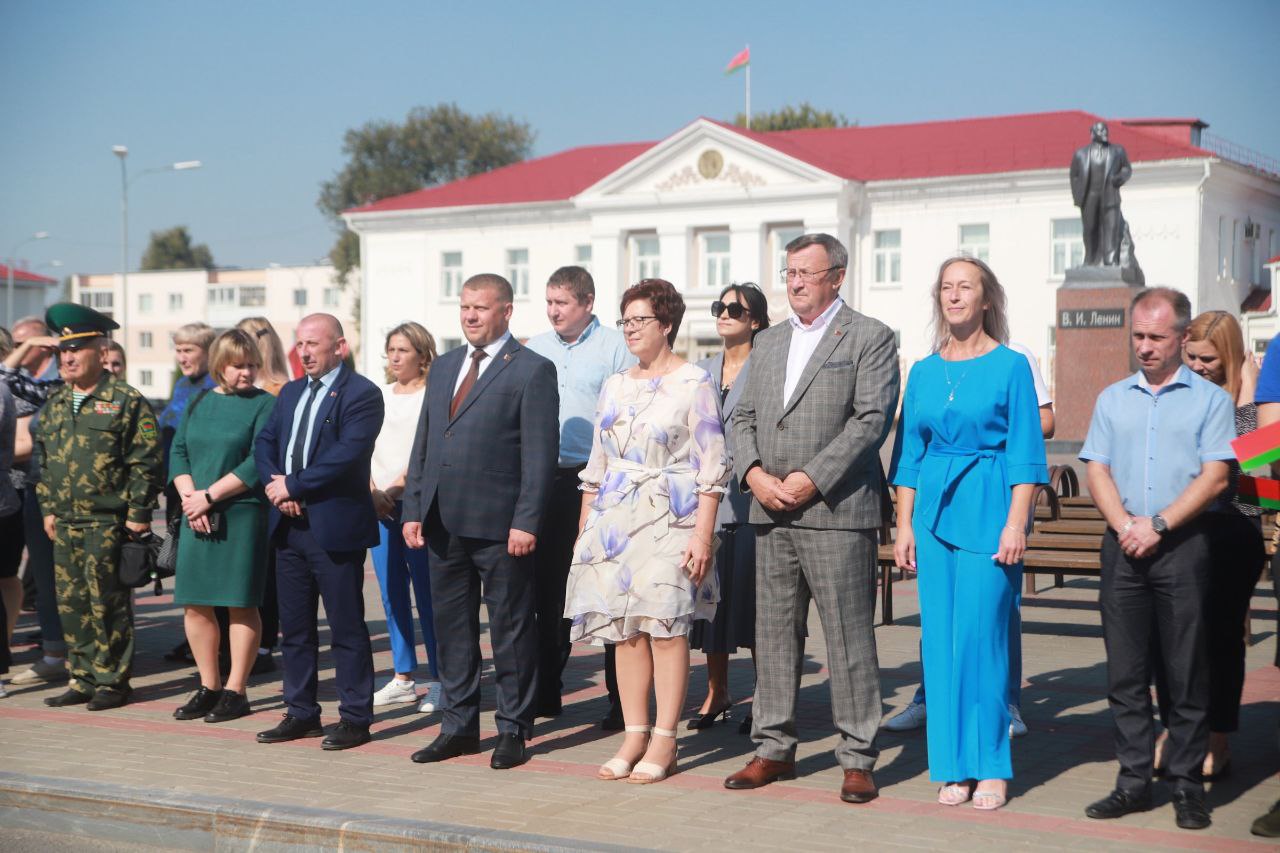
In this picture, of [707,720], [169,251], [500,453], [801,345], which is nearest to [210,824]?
[500,453]

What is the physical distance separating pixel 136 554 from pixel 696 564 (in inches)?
135

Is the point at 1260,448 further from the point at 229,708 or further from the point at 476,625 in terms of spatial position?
the point at 229,708

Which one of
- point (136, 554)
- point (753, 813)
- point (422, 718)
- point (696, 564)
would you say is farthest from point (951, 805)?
point (136, 554)

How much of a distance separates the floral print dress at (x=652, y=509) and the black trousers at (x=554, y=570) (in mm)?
970

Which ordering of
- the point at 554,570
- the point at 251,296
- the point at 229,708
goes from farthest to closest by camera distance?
the point at 251,296
the point at 229,708
the point at 554,570

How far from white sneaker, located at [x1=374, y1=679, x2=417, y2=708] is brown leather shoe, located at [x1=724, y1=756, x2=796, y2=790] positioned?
265 centimetres

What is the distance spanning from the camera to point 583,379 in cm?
733

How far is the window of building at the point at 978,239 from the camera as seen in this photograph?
4769 centimetres

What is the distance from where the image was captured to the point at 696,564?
19.8 feet

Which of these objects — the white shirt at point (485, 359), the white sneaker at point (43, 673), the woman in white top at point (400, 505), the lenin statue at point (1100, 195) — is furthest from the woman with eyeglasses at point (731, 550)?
the lenin statue at point (1100, 195)

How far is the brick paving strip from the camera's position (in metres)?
5.14

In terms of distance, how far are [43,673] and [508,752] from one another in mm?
3749

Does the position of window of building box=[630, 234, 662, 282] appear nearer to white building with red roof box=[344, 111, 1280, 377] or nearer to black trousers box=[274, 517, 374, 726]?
white building with red roof box=[344, 111, 1280, 377]

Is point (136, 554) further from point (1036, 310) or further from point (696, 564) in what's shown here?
point (1036, 310)
